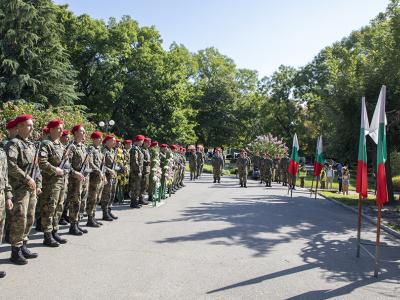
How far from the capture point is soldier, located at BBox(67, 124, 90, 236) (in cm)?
Result: 851

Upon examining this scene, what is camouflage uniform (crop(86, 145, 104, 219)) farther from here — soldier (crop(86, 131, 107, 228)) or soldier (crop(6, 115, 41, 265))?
soldier (crop(6, 115, 41, 265))

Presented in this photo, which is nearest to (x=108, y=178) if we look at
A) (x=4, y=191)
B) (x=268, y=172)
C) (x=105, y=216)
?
(x=105, y=216)

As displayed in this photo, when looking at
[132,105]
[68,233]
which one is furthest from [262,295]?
[132,105]

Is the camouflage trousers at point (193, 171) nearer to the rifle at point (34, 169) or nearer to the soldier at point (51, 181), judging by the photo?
the soldier at point (51, 181)

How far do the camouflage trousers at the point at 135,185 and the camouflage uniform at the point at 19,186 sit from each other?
6.62 meters

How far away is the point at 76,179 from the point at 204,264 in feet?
10.9

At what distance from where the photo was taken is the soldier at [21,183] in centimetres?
628

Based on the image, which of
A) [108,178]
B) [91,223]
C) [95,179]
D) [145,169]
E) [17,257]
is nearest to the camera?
[17,257]

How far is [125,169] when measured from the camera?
42.2ft

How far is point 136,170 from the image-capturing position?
13070 millimetres

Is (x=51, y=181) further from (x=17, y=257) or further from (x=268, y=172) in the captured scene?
(x=268, y=172)

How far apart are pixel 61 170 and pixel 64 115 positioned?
1022cm

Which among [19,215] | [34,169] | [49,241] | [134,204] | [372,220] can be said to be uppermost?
[34,169]

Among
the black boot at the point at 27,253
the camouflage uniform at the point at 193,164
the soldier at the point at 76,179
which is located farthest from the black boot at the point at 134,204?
the camouflage uniform at the point at 193,164
